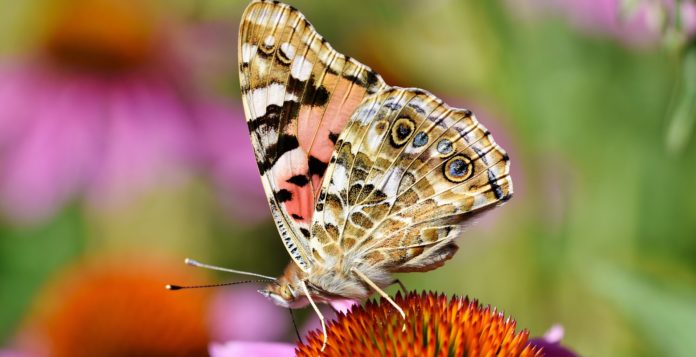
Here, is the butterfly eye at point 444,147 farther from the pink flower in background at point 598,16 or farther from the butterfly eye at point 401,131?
the pink flower in background at point 598,16

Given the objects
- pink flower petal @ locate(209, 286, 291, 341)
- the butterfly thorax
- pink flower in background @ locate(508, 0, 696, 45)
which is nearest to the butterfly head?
the butterfly thorax

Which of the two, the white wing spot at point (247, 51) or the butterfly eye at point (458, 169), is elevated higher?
the white wing spot at point (247, 51)

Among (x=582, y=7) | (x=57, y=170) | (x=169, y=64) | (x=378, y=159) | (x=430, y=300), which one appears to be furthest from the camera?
(x=169, y=64)

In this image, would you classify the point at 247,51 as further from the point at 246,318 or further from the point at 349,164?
the point at 246,318

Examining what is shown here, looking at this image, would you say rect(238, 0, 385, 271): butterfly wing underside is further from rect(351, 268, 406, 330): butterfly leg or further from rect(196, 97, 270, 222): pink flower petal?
rect(196, 97, 270, 222): pink flower petal

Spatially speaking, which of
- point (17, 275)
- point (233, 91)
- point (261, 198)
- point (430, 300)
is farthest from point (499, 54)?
point (17, 275)

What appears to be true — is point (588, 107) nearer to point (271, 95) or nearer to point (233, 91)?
point (233, 91)

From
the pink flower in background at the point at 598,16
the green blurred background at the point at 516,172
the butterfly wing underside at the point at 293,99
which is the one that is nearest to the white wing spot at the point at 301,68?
the butterfly wing underside at the point at 293,99
